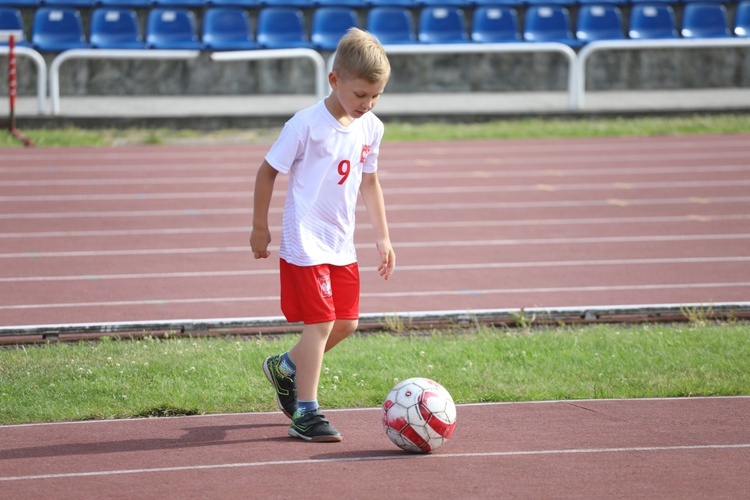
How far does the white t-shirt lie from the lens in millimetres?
4621

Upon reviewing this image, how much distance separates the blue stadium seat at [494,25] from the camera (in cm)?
1881

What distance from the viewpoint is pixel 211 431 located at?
494 centimetres

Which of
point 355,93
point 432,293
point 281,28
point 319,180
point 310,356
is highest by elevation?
point 281,28

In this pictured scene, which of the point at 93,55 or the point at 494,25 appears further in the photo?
the point at 494,25

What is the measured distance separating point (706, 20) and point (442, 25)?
15.5 ft

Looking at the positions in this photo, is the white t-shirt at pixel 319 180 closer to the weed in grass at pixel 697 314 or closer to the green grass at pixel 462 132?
the weed in grass at pixel 697 314

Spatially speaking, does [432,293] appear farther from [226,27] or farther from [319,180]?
[226,27]

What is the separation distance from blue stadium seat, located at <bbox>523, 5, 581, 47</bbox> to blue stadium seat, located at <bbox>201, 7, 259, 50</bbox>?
4.65 meters

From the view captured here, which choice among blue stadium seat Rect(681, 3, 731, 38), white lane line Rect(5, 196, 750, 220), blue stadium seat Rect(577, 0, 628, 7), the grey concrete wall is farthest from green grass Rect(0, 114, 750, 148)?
white lane line Rect(5, 196, 750, 220)

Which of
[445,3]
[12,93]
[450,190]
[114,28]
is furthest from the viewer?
[445,3]

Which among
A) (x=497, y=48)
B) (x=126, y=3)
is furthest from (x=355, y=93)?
(x=126, y=3)

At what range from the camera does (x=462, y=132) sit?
1580 centimetres

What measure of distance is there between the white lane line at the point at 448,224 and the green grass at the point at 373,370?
3655 mm

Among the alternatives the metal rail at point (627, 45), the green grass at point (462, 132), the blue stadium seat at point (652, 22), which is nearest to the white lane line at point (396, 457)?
the green grass at point (462, 132)
